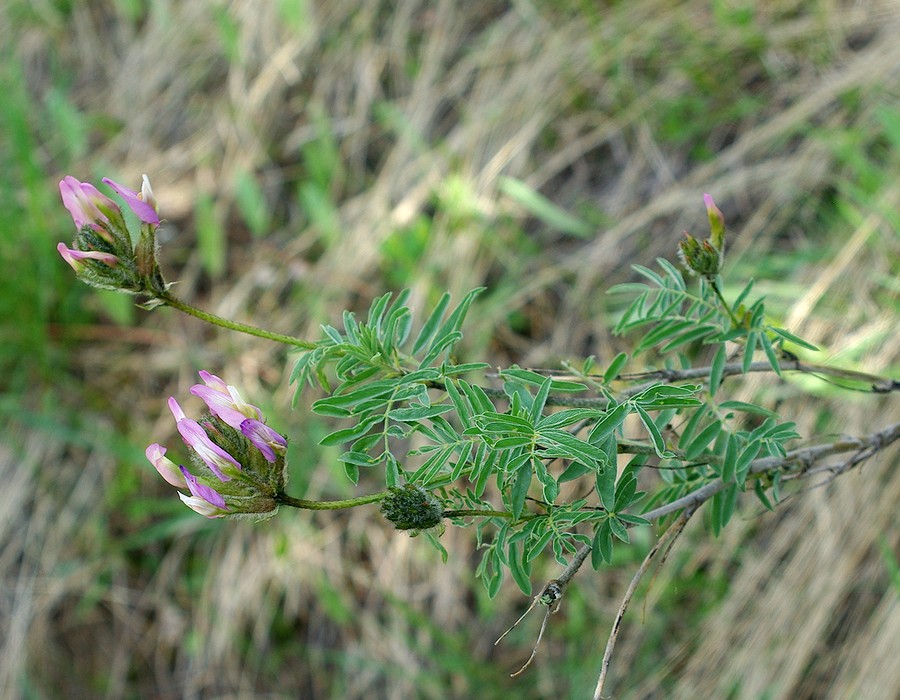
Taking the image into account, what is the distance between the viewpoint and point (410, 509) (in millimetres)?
698

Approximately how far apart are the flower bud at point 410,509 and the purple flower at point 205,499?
12 cm

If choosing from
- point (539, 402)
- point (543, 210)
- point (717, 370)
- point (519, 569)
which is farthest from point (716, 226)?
point (543, 210)

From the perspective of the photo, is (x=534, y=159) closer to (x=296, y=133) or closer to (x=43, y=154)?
(x=296, y=133)

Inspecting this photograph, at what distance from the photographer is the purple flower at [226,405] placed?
738 mm

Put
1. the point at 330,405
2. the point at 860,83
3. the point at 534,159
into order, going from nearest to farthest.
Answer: the point at 330,405, the point at 860,83, the point at 534,159

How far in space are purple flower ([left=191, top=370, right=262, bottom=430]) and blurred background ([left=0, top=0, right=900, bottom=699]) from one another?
1179mm

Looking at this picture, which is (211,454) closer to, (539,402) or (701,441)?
(539,402)

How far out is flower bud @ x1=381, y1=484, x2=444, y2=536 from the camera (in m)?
0.69

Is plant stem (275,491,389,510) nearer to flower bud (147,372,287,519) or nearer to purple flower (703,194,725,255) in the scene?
flower bud (147,372,287,519)

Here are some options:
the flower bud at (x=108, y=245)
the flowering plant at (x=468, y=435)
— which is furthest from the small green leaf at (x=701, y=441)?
the flower bud at (x=108, y=245)

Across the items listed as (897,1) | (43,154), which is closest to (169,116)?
(43,154)

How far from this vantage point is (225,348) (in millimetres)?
2410

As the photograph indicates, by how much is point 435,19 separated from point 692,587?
1.66 metres

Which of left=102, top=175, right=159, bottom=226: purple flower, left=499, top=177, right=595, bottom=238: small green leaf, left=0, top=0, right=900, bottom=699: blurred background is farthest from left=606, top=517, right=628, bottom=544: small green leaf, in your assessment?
left=499, top=177, right=595, bottom=238: small green leaf
